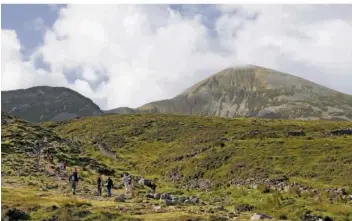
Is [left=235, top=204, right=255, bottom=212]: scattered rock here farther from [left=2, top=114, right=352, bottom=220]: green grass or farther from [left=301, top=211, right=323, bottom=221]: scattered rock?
[left=301, top=211, right=323, bottom=221]: scattered rock

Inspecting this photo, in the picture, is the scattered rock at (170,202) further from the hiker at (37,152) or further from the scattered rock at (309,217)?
the hiker at (37,152)

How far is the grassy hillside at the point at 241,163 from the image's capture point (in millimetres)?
56469

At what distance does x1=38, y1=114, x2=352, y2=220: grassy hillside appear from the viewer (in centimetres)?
5647

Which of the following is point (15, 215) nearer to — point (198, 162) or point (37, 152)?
point (37, 152)

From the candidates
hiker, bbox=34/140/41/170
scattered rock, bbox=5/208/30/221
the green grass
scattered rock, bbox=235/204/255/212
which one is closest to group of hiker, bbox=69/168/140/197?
the green grass

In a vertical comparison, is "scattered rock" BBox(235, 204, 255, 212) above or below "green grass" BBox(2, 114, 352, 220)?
below

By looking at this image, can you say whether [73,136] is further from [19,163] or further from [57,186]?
[57,186]

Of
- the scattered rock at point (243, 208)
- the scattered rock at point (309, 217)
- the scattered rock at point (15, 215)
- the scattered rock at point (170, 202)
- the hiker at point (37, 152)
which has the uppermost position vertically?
the hiker at point (37, 152)

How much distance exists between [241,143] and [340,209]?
171 feet

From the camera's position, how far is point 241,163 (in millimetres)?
86750

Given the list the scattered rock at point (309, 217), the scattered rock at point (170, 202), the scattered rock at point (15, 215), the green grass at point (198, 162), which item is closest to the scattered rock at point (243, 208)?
the green grass at point (198, 162)

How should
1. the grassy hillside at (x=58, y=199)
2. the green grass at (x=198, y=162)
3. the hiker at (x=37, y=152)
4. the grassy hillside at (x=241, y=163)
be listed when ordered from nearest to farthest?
the grassy hillside at (x=58, y=199), the green grass at (x=198, y=162), the grassy hillside at (x=241, y=163), the hiker at (x=37, y=152)

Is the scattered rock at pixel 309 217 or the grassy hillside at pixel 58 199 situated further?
the scattered rock at pixel 309 217

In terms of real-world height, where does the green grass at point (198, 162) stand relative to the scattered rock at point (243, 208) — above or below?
above
